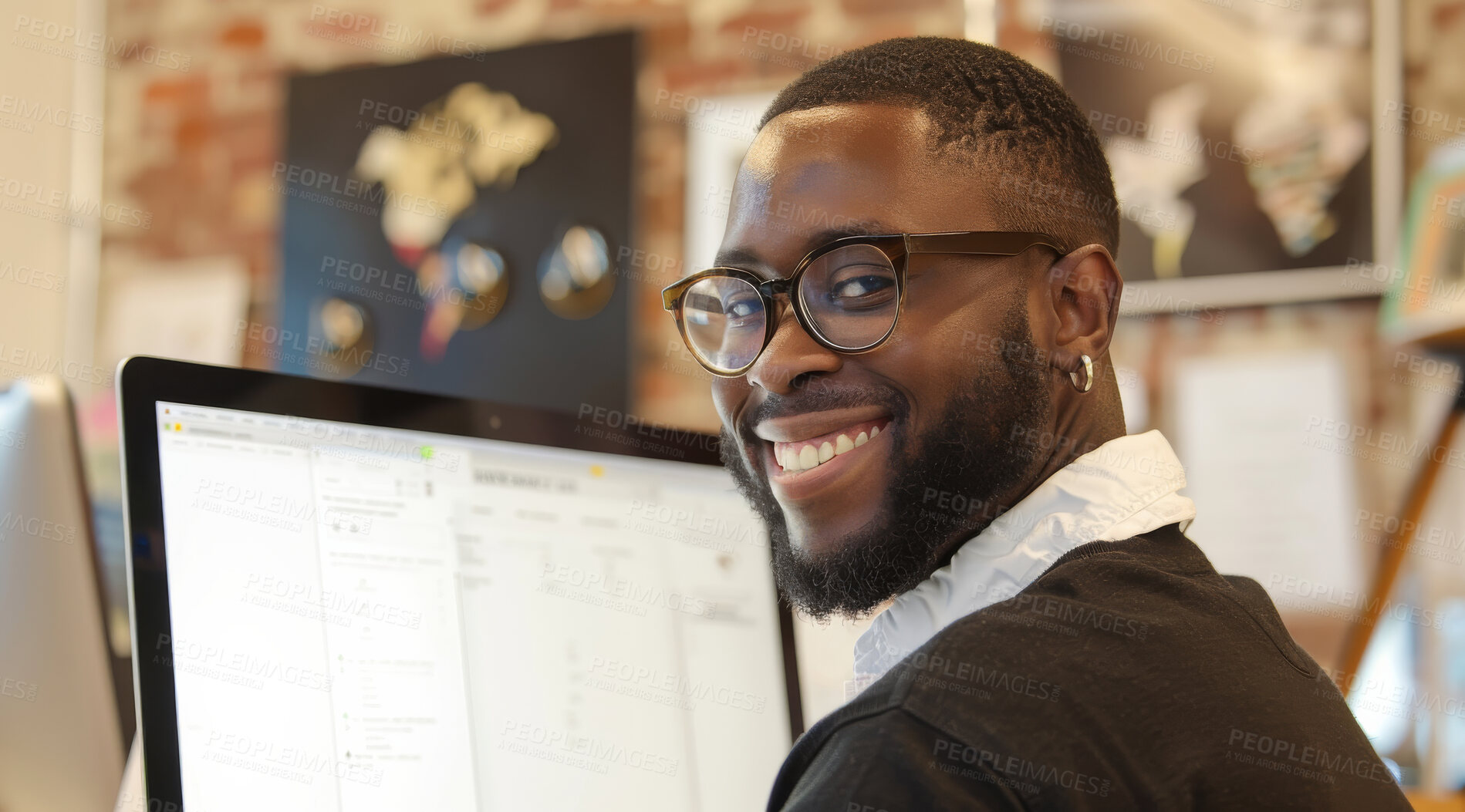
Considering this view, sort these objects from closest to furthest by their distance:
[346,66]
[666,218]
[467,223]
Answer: [666,218], [467,223], [346,66]

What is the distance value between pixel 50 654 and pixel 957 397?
0.69 meters

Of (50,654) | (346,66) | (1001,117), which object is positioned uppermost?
(346,66)

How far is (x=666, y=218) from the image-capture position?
8.07 ft

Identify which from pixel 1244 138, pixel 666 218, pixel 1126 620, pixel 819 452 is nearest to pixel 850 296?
pixel 819 452

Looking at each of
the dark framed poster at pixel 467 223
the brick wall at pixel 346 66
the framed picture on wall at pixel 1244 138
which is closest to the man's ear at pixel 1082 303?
the framed picture on wall at pixel 1244 138

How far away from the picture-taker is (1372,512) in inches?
77.9

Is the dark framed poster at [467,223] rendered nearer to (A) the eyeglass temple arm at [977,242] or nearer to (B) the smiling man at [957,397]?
(B) the smiling man at [957,397]

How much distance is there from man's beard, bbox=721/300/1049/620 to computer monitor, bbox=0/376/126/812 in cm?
55

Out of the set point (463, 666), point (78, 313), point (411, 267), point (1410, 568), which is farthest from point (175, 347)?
point (1410, 568)

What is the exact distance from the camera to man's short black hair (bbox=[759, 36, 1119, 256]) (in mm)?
867

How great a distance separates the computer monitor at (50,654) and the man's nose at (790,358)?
53 centimetres

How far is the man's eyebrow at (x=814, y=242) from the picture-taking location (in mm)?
826

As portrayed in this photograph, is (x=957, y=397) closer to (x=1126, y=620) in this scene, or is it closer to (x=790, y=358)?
(x=790, y=358)

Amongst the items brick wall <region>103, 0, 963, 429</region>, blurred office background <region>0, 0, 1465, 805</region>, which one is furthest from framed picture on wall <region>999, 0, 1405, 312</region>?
brick wall <region>103, 0, 963, 429</region>
